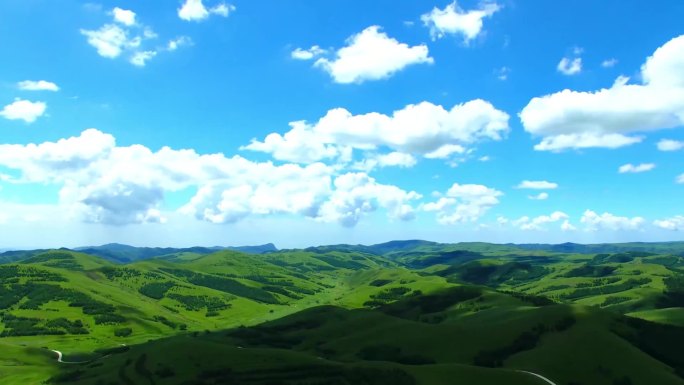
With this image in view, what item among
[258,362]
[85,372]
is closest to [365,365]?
[258,362]

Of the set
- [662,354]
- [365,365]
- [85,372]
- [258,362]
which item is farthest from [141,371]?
[662,354]

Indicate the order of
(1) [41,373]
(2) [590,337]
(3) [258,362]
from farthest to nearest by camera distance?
1. (1) [41,373]
2. (2) [590,337]
3. (3) [258,362]

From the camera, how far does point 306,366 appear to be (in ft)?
531

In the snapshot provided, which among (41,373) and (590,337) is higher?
(590,337)

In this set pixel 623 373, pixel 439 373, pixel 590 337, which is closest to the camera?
pixel 439 373

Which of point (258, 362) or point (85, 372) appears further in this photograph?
point (85, 372)

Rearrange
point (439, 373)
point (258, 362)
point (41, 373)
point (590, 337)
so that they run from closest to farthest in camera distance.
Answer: point (439, 373) → point (258, 362) → point (590, 337) → point (41, 373)

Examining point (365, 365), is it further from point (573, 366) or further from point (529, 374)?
point (573, 366)

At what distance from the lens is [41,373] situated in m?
198

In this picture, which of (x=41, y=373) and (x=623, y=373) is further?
(x=41, y=373)

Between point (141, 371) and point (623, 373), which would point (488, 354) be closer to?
point (623, 373)

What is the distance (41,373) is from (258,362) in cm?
9628

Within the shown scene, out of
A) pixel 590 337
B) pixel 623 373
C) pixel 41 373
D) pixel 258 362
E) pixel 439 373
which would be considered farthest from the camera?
pixel 41 373

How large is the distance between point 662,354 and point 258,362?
494 feet
